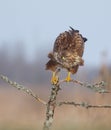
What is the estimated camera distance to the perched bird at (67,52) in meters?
3.35

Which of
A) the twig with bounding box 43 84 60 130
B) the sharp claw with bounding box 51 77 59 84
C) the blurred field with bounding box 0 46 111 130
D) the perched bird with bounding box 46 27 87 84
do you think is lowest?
the twig with bounding box 43 84 60 130

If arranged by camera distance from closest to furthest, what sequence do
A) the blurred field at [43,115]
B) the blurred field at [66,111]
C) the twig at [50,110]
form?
1. the twig at [50,110]
2. the blurred field at [66,111]
3. the blurred field at [43,115]

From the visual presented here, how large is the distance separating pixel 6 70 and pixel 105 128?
1107 inches

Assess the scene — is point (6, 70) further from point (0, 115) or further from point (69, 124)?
point (69, 124)

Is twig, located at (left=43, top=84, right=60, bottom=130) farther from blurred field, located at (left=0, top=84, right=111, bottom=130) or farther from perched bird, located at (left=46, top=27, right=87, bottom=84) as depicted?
blurred field, located at (left=0, top=84, right=111, bottom=130)

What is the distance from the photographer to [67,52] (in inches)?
132

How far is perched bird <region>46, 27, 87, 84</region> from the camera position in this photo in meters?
3.35

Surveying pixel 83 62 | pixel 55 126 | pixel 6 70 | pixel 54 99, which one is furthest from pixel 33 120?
pixel 6 70

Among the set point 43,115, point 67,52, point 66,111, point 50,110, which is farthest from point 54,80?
point 43,115

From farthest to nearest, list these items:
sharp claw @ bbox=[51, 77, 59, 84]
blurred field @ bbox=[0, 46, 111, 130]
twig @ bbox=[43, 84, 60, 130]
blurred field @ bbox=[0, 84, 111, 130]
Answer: blurred field @ bbox=[0, 84, 111, 130] < blurred field @ bbox=[0, 46, 111, 130] < sharp claw @ bbox=[51, 77, 59, 84] < twig @ bbox=[43, 84, 60, 130]

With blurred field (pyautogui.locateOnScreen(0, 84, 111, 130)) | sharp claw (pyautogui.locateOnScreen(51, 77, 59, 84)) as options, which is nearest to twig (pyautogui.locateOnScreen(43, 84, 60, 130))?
sharp claw (pyautogui.locateOnScreen(51, 77, 59, 84))

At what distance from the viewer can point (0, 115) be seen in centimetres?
1101

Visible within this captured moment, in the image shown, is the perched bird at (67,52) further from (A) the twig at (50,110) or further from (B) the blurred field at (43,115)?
(B) the blurred field at (43,115)

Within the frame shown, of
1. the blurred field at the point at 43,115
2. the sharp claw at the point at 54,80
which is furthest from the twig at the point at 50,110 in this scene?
the blurred field at the point at 43,115
